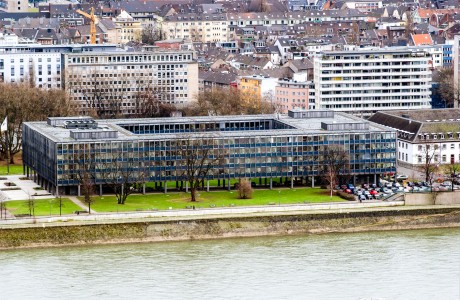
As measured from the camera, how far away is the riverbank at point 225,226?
2200 inches

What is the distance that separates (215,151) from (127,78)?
31042mm

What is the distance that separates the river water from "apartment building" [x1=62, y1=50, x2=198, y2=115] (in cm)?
3604

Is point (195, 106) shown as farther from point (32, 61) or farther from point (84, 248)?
point (84, 248)

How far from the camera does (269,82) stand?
93.2m

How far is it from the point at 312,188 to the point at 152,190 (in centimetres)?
635

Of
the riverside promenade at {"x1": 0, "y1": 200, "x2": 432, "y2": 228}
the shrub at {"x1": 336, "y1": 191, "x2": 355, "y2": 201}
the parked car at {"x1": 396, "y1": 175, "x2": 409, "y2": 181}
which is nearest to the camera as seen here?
the riverside promenade at {"x1": 0, "y1": 200, "x2": 432, "y2": 228}

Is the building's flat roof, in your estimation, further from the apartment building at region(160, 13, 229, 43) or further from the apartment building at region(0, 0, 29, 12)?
the apartment building at region(0, 0, 29, 12)

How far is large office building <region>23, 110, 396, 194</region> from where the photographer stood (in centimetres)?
6191

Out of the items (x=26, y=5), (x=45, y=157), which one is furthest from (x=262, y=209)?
(x=26, y=5)

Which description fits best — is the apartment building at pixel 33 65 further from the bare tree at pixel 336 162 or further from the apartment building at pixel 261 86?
the bare tree at pixel 336 162

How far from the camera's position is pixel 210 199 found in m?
61.3

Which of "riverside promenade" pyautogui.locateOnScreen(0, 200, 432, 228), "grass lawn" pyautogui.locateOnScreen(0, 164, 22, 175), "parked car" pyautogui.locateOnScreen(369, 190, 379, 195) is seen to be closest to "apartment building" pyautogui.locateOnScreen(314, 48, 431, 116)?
"grass lawn" pyautogui.locateOnScreen(0, 164, 22, 175)

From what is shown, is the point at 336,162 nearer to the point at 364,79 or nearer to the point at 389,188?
the point at 389,188

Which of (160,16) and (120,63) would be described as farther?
(160,16)
